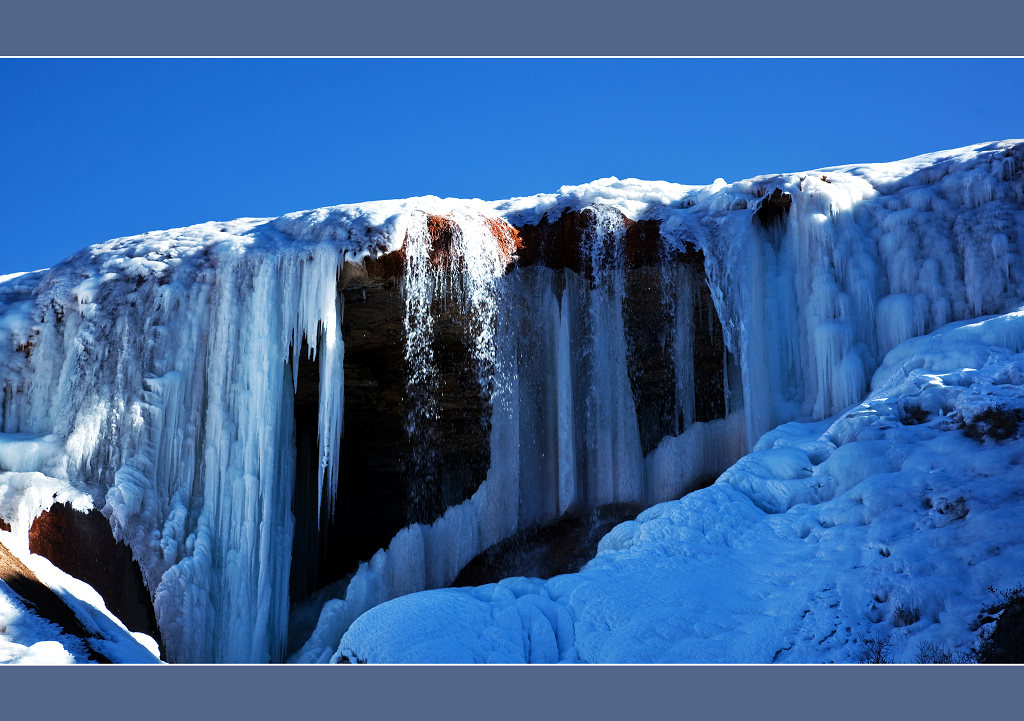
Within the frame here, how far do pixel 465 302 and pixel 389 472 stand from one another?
3088 mm

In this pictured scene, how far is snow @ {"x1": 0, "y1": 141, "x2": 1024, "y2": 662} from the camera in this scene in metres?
12.4

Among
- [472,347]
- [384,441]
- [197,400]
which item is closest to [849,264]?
[472,347]

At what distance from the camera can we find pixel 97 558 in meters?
12.3

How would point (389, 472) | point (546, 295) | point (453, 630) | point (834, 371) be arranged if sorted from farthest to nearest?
point (389, 472) < point (546, 295) < point (834, 371) < point (453, 630)

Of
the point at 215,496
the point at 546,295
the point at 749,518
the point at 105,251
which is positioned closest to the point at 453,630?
the point at 749,518

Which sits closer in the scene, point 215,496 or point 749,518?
point 749,518

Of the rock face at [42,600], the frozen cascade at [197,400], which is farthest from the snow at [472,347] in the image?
the rock face at [42,600]

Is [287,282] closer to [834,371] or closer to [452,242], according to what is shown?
[452,242]

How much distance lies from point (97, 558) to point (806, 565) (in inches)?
315

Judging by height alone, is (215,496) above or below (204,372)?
below

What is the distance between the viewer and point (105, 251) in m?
14.1

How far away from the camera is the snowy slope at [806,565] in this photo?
779 cm

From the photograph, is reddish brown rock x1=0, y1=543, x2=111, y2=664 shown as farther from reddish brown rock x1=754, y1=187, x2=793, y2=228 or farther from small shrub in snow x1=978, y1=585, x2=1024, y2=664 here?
reddish brown rock x1=754, y1=187, x2=793, y2=228

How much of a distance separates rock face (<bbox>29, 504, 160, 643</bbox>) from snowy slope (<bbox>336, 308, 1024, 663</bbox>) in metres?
4.46
